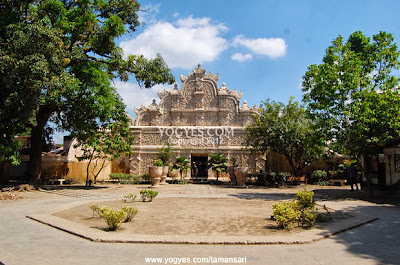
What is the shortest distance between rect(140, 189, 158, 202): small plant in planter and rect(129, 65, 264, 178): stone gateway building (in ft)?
41.5

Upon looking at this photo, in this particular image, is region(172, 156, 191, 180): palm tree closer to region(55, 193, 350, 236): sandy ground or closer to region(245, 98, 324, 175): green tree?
region(245, 98, 324, 175): green tree

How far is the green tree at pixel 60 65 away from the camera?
11.6 meters

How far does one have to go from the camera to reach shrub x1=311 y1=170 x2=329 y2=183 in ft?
68.1

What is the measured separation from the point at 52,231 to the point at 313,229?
528 cm

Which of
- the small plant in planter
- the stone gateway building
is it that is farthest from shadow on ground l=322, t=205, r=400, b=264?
the stone gateway building

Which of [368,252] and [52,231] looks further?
[52,231]

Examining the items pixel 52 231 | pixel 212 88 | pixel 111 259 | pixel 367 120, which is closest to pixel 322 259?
pixel 111 259

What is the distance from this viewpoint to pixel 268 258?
424cm

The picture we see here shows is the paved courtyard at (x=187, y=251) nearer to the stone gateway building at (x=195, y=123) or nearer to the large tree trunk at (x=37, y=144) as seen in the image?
the large tree trunk at (x=37, y=144)

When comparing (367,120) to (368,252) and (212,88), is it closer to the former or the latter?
(368,252)

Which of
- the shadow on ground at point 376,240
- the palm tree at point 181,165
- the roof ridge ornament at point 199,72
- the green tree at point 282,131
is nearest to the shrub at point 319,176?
the green tree at point 282,131

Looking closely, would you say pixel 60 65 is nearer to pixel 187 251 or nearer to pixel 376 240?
pixel 187 251

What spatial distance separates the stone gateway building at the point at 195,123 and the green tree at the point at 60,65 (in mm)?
6733

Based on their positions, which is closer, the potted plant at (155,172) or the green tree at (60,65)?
the green tree at (60,65)
